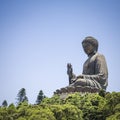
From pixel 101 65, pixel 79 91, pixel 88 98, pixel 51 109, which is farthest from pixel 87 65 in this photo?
pixel 51 109

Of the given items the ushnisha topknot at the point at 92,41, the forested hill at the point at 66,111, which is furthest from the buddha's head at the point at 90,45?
the forested hill at the point at 66,111

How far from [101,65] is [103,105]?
1051 cm

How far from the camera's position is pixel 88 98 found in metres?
25.2

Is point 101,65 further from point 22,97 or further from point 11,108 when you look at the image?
point 22,97

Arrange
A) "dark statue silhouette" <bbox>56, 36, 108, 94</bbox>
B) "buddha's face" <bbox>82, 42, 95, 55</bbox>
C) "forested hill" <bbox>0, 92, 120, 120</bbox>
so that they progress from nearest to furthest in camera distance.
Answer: "forested hill" <bbox>0, 92, 120, 120</bbox>
"dark statue silhouette" <bbox>56, 36, 108, 94</bbox>
"buddha's face" <bbox>82, 42, 95, 55</bbox>

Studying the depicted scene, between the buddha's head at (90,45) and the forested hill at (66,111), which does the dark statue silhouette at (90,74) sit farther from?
the forested hill at (66,111)

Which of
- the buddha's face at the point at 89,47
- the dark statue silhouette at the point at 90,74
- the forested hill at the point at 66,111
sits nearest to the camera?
the forested hill at the point at 66,111

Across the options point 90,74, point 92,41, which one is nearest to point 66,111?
point 90,74

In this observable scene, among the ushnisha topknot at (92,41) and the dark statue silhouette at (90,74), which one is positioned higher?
the ushnisha topknot at (92,41)

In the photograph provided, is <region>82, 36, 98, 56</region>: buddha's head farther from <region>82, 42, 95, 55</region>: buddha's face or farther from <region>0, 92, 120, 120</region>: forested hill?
<region>0, 92, 120, 120</region>: forested hill

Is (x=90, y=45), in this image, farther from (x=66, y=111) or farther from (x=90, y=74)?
(x=66, y=111)

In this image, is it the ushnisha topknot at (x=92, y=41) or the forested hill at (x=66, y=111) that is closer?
the forested hill at (x=66, y=111)

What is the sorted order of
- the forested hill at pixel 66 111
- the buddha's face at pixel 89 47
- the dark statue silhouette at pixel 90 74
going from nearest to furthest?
1. the forested hill at pixel 66 111
2. the dark statue silhouette at pixel 90 74
3. the buddha's face at pixel 89 47

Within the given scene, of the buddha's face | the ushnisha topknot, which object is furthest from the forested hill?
the ushnisha topknot
